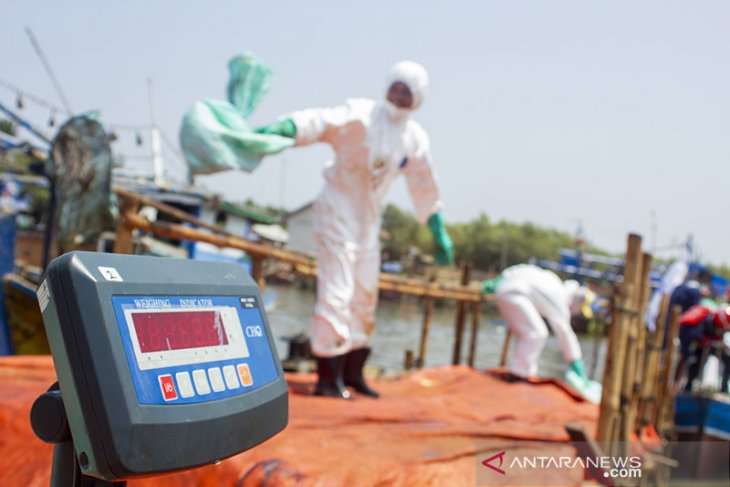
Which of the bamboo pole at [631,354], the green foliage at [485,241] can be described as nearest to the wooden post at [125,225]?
the bamboo pole at [631,354]

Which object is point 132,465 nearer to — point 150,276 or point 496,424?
point 150,276

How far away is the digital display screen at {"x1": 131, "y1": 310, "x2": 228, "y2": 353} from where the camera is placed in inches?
36.3

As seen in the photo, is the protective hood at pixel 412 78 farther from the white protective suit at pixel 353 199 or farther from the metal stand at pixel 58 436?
the metal stand at pixel 58 436

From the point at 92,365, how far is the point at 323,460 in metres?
1.39

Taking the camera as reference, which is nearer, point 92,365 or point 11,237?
point 92,365

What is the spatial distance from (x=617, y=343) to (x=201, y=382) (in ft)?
10.4

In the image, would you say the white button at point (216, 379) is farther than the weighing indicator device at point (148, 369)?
Yes

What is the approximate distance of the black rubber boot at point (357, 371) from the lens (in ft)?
12.0

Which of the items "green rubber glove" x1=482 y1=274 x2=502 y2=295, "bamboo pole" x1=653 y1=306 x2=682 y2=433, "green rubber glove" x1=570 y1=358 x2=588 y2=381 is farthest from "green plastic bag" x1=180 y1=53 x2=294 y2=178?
"bamboo pole" x1=653 y1=306 x2=682 y2=433

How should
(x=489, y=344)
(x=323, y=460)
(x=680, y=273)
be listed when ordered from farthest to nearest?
(x=489, y=344)
(x=680, y=273)
(x=323, y=460)

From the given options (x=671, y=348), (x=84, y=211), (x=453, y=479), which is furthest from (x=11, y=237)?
(x=671, y=348)

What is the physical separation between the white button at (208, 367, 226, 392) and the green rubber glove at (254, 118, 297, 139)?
7.10ft

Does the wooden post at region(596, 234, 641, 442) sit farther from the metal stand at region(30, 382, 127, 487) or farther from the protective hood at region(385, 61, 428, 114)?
the metal stand at region(30, 382, 127, 487)

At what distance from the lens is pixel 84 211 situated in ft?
18.2
